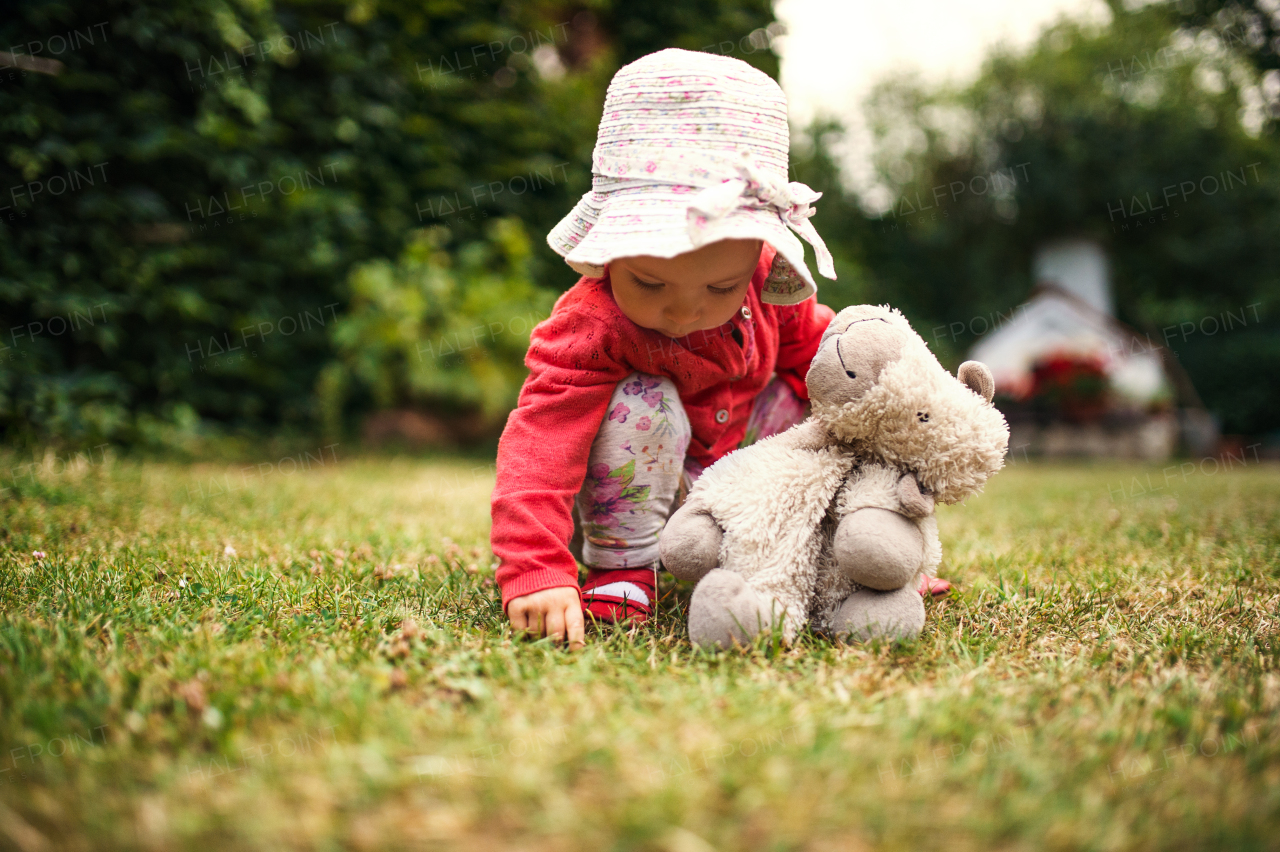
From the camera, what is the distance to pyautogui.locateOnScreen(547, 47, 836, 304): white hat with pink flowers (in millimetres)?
1344

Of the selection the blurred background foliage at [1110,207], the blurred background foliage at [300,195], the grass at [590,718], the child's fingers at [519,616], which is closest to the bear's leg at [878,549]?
the grass at [590,718]

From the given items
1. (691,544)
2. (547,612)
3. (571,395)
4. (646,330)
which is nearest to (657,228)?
(646,330)

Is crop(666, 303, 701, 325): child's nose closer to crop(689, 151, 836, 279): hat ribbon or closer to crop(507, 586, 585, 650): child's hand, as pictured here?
crop(689, 151, 836, 279): hat ribbon

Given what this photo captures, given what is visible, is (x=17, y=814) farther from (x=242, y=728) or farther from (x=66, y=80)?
(x=66, y=80)

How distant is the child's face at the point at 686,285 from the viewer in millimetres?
1387

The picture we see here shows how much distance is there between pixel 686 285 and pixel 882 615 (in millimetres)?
644

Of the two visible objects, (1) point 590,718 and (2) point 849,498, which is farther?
(2) point 849,498

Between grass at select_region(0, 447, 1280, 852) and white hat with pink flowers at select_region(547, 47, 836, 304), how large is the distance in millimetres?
676

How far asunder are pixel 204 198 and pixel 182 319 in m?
0.61

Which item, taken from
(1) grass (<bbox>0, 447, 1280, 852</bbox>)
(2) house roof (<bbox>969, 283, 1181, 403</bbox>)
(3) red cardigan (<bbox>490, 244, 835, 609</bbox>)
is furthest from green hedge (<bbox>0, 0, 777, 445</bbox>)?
(2) house roof (<bbox>969, 283, 1181, 403</bbox>)

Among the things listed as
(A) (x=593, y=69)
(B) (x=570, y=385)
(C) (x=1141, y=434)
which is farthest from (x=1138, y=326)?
(B) (x=570, y=385)

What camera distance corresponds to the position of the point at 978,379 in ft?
4.81

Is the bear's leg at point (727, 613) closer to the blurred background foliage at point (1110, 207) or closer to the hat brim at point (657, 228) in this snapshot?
the hat brim at point (657, 228)

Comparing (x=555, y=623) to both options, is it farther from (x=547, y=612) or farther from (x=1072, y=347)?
(x=1072, y=347)
